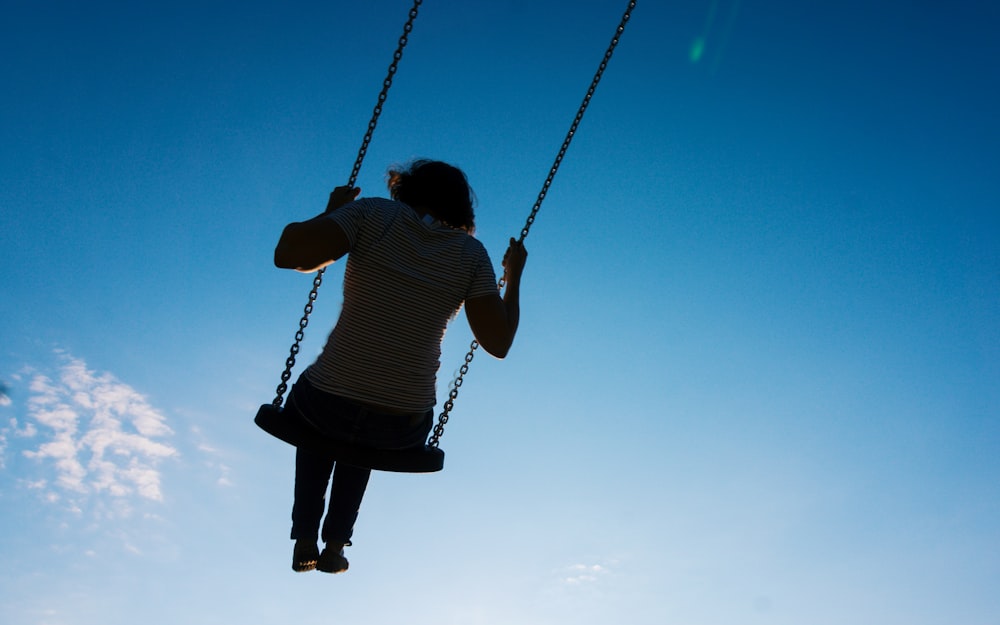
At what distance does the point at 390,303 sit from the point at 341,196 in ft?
1.86

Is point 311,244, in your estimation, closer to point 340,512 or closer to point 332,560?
point 340,512

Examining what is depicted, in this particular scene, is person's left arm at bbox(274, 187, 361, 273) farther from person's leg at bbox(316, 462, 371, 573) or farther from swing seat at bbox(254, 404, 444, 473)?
person's leg at bbox(316, 462, 371, 573)

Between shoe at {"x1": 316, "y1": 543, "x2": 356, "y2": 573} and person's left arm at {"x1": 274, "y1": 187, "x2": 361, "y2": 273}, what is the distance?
1000 mm

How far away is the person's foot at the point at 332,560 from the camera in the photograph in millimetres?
2893

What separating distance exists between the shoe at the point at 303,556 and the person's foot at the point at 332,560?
31mm

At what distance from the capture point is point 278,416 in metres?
2.73

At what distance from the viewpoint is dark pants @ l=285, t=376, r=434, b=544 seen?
2.66 meters

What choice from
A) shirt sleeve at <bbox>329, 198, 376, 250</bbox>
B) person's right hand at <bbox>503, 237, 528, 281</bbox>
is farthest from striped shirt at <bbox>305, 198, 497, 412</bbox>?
person's right hand at <bbox>503, 237, 528, 281</bbox>

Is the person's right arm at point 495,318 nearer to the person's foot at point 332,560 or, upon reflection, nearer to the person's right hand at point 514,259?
the person's right hand at point 514,259

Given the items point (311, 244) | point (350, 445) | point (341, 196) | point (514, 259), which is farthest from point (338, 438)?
point (514, 259)

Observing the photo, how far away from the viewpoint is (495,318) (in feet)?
9.21

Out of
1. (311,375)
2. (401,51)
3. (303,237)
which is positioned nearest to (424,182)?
(303,237)

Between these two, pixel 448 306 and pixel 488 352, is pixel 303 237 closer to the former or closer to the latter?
pixel 448 306

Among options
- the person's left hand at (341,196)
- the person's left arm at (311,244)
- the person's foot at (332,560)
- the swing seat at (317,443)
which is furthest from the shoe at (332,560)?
the person's left hand at (341,196)
